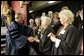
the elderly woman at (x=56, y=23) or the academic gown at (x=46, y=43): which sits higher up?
the elderly woman at (x=56, y=23)

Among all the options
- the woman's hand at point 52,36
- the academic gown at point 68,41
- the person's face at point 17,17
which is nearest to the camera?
the academic gown at point 68,41

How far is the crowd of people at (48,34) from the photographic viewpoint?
2.10 meters

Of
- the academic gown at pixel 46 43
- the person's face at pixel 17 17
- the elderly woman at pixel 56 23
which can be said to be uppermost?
the person's face at pixel 17 17

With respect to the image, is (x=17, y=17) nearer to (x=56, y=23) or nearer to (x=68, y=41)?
(x=56, y=23)

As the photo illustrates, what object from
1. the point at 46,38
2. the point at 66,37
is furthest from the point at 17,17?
the point at 66,37

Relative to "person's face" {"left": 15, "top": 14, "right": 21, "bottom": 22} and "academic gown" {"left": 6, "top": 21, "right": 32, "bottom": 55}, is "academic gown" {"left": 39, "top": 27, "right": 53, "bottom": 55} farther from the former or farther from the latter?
"person's face" {"left": 15, "top": 14, "right": 21, "bottom": 22}

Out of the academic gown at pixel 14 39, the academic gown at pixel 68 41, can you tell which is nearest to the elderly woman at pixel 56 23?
the academic gown at pixel 68 41

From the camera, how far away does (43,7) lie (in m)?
2.62

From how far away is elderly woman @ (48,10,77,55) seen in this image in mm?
2088

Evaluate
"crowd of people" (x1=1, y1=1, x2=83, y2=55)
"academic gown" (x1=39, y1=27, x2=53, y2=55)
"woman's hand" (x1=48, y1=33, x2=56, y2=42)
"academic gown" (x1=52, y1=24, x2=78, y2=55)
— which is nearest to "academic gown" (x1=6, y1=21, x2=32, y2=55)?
"crowd of people" (x1=1, y1=1, x2=83, y2=55)

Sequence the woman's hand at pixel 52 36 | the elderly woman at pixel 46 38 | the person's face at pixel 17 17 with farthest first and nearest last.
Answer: the person's face at pixel 17 17 < the elderly woman at pixel 46 38 < the woman's hand at pixel 52 36

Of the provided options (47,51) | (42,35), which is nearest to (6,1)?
(42,35)

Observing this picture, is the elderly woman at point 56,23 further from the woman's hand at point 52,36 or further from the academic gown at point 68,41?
the academic gown at point 68,41

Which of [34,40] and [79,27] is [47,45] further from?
[79,27]
